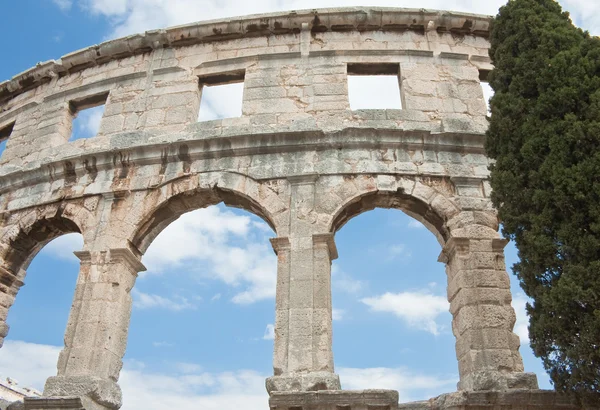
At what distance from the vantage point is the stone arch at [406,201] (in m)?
7.11

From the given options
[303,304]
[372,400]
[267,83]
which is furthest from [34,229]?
[372,400]

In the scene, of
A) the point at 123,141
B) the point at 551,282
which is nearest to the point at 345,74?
the point at 123,141

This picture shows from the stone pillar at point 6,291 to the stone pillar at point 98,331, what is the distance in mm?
1645

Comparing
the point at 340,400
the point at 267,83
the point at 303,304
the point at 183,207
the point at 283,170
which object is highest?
the point at 267,83

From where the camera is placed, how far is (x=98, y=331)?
663 cm

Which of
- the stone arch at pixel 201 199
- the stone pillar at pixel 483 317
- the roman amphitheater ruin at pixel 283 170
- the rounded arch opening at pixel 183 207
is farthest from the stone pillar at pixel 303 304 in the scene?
the stone pillar at pixel 483 317

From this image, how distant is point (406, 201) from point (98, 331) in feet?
14.6

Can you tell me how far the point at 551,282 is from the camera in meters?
5.02

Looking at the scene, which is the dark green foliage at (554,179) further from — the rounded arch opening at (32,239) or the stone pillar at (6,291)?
the stone pillar at (6,291)

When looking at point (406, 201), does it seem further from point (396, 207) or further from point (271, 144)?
point (271, 144)

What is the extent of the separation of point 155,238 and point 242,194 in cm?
155

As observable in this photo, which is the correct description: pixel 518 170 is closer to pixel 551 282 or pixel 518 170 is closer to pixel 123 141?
pixel 551 282

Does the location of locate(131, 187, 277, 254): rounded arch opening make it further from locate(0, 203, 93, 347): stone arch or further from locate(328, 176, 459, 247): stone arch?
locate(328, 176, 459, 247): stone arch

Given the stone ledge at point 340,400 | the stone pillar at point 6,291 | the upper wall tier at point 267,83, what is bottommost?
the stone ledge at point 340,400
